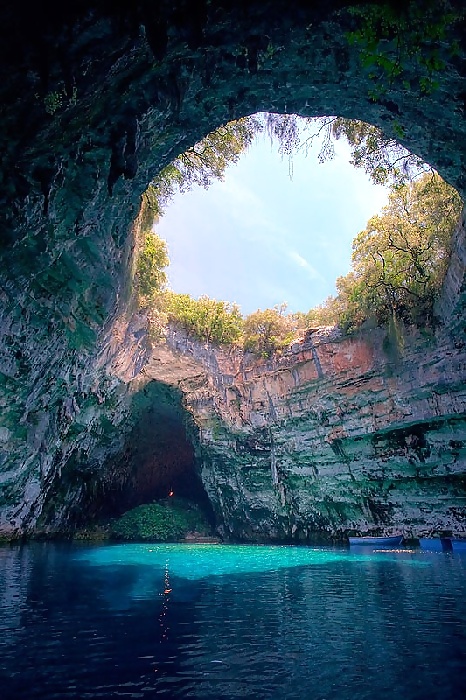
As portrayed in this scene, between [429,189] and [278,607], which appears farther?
[429,189]

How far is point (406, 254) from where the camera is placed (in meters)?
15.4

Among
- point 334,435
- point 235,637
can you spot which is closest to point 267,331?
point 334,435

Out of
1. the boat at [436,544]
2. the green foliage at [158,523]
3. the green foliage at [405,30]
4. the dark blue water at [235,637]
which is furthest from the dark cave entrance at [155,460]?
the green foliage at [405,30]

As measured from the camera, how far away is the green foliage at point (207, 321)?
79.6 ft

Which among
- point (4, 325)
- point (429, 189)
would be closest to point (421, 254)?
point (429, 189)

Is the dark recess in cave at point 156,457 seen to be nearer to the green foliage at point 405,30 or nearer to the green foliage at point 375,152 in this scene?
the green foliage at point 375,152

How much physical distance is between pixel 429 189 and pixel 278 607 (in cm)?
1279

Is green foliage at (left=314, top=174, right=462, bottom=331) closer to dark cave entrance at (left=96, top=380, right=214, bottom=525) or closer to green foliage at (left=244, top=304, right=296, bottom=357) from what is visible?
green foliage at (left=244, top=304, right=296, bottom=357)

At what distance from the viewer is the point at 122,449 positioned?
25.7 m

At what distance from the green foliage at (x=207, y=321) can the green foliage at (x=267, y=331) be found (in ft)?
2.60

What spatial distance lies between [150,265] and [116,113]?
8716mm

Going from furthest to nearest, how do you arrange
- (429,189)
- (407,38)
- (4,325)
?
1. (429,189)
2. (4,325)
3. (407,38)

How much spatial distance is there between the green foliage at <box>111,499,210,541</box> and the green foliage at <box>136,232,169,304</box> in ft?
54.8

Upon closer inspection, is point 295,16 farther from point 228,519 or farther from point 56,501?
point 228,519
